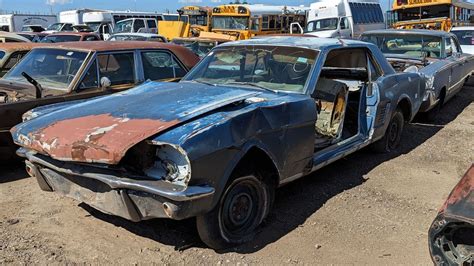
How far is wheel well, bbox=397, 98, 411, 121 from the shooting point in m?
6.23

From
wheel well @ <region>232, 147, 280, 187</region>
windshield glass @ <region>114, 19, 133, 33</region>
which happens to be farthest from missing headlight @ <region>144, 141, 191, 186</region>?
windshield glass @ <region>114, 19, 133, 33</region>

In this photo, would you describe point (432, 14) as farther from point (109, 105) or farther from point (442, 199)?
point (109, 105)

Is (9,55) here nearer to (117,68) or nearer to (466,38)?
(117,68)

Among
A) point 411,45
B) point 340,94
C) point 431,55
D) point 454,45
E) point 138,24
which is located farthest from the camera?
point 138,24

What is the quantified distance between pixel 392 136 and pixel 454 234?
3.82 meters

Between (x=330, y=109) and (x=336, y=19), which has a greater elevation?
(x=336, y=19)

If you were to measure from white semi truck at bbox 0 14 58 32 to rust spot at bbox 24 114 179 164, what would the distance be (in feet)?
106

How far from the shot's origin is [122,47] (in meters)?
6.32

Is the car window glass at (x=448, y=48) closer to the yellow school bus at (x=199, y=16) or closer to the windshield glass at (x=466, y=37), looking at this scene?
the windshield glass at (x=466, y=37)

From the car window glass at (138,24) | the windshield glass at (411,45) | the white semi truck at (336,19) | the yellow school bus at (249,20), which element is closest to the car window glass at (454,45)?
the windshield glass at (411,45)

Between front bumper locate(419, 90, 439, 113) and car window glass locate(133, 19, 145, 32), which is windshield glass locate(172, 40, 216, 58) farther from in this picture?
car window glass locate(133, 19, 145, 32)

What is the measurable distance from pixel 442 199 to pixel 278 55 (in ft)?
7.07

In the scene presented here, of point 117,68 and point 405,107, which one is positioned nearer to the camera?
point 117,68

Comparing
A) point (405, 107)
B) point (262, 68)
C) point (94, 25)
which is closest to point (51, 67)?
point (262, 68)
